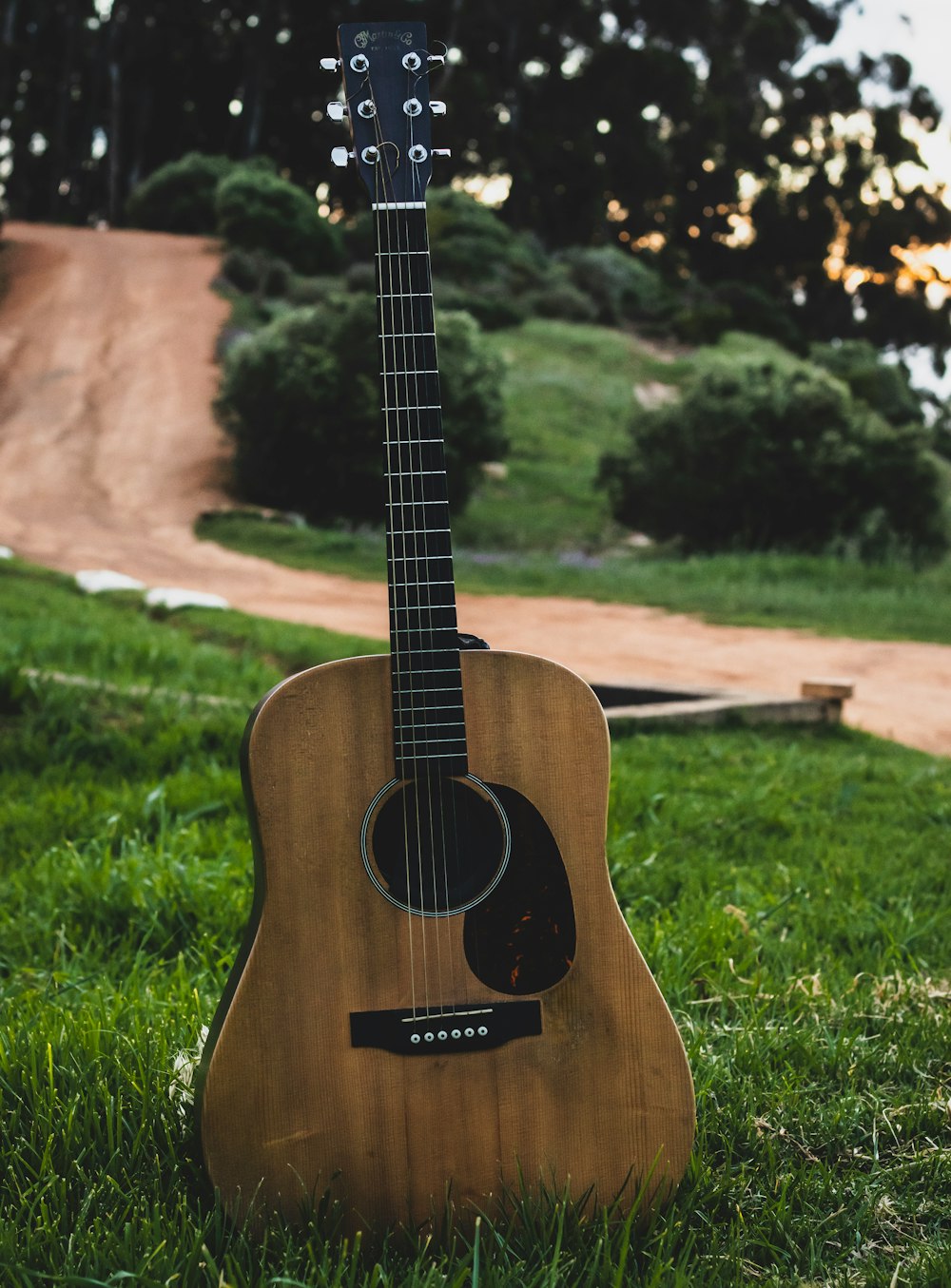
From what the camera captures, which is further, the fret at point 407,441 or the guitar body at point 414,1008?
the fret at point 407,441

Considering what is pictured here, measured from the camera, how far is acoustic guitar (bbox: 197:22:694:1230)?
170 cm

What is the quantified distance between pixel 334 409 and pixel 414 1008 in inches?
655

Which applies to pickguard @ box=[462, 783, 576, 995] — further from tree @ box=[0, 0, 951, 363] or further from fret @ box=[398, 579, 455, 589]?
tree @ box=[0, 0, 951, 363]

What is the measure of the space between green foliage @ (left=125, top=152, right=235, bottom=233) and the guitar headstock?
33490 millimetres

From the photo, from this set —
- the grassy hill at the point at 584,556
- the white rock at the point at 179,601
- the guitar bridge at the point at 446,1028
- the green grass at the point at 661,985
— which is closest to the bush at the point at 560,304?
the grassy hill at the point at 584,556

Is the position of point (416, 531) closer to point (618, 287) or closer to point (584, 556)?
point (584, 556)

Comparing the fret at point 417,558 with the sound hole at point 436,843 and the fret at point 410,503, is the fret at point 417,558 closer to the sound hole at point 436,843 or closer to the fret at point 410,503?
the fret at point 410,503

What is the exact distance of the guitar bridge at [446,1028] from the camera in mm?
1712

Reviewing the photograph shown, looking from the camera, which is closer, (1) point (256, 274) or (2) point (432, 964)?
(2) point (432, 964)

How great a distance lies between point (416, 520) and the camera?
1889 millimetres

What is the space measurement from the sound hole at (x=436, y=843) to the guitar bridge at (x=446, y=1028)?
145 millimetres

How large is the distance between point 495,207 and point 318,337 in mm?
25235

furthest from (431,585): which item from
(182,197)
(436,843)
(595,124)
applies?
(595,124)

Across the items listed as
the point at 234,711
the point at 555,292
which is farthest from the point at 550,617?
the point at 555,292
